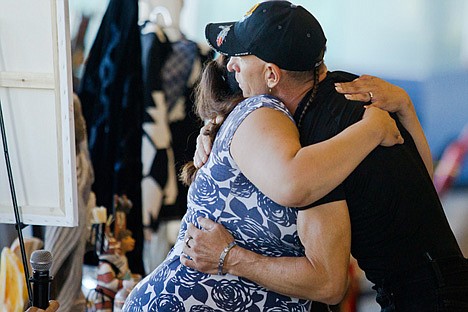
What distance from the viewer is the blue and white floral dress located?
162cm

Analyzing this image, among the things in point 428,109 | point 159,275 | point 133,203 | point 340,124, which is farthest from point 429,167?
point 133,203

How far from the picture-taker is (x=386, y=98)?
1.78m

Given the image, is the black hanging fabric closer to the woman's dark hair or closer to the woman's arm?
the woman's dark hair

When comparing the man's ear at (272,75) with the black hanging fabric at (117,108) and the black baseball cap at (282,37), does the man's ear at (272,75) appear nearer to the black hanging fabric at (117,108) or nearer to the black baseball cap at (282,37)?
the black baseball cap at (282,37)

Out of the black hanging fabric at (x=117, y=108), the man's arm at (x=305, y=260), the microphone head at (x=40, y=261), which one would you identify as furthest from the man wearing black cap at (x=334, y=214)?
the black hanging fabric at (x=117, y=108)

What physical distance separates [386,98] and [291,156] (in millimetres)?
→ 385

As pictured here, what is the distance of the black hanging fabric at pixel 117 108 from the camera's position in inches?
125

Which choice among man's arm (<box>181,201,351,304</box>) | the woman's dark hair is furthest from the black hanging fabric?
man's arm (<box>181,201,351,304</box>)

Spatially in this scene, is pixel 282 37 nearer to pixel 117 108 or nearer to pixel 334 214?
pixel 334 214

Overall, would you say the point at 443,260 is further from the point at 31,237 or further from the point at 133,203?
the point at 31,237

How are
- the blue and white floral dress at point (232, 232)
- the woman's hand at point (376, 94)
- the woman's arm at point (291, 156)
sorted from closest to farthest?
the woman's arm at point (291, 156) < the blue and white floral dress at point (232, 232) < the woman's hand at point (376, 94)

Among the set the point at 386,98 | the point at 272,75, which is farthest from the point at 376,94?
the point at 272,75

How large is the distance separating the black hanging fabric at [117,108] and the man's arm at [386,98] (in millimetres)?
1580

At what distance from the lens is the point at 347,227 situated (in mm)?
1620
